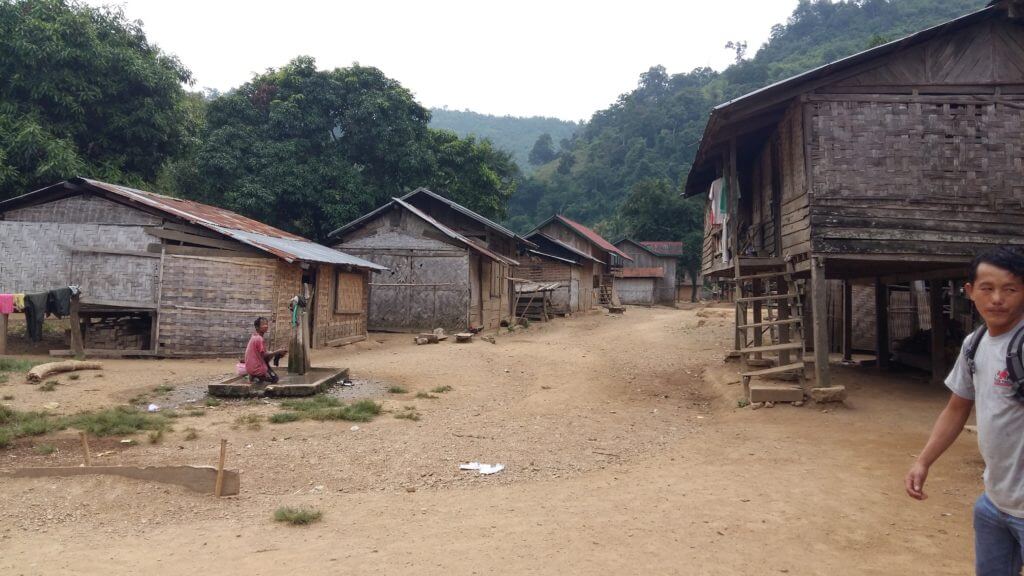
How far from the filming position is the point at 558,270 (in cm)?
3184

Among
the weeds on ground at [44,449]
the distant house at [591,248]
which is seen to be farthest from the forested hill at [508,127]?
the weeds on ground at [44,449]

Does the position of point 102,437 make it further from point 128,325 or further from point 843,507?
point 128,325

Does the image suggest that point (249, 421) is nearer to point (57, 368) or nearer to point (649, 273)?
point (57, 368)

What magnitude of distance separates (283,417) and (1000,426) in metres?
7.52

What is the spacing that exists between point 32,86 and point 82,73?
4.67 ft

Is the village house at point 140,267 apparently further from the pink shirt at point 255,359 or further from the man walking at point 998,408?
the man walking at point 998,408

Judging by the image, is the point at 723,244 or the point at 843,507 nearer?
the point at 843,507

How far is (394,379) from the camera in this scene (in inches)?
452

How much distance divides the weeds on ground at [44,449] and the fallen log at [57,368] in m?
4.63

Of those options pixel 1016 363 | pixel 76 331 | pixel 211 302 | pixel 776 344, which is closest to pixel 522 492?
pixel 1016 363

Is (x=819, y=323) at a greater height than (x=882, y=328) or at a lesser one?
greater

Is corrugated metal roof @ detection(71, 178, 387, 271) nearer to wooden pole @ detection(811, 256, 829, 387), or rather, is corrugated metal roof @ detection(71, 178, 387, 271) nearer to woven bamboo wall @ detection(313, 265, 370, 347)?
woven bamboo wall @ detection(313, 265, 370, 347)

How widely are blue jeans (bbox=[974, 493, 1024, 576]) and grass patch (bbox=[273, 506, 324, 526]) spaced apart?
4.18 m

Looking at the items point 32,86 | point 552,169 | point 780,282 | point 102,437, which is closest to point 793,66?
point 552,169
